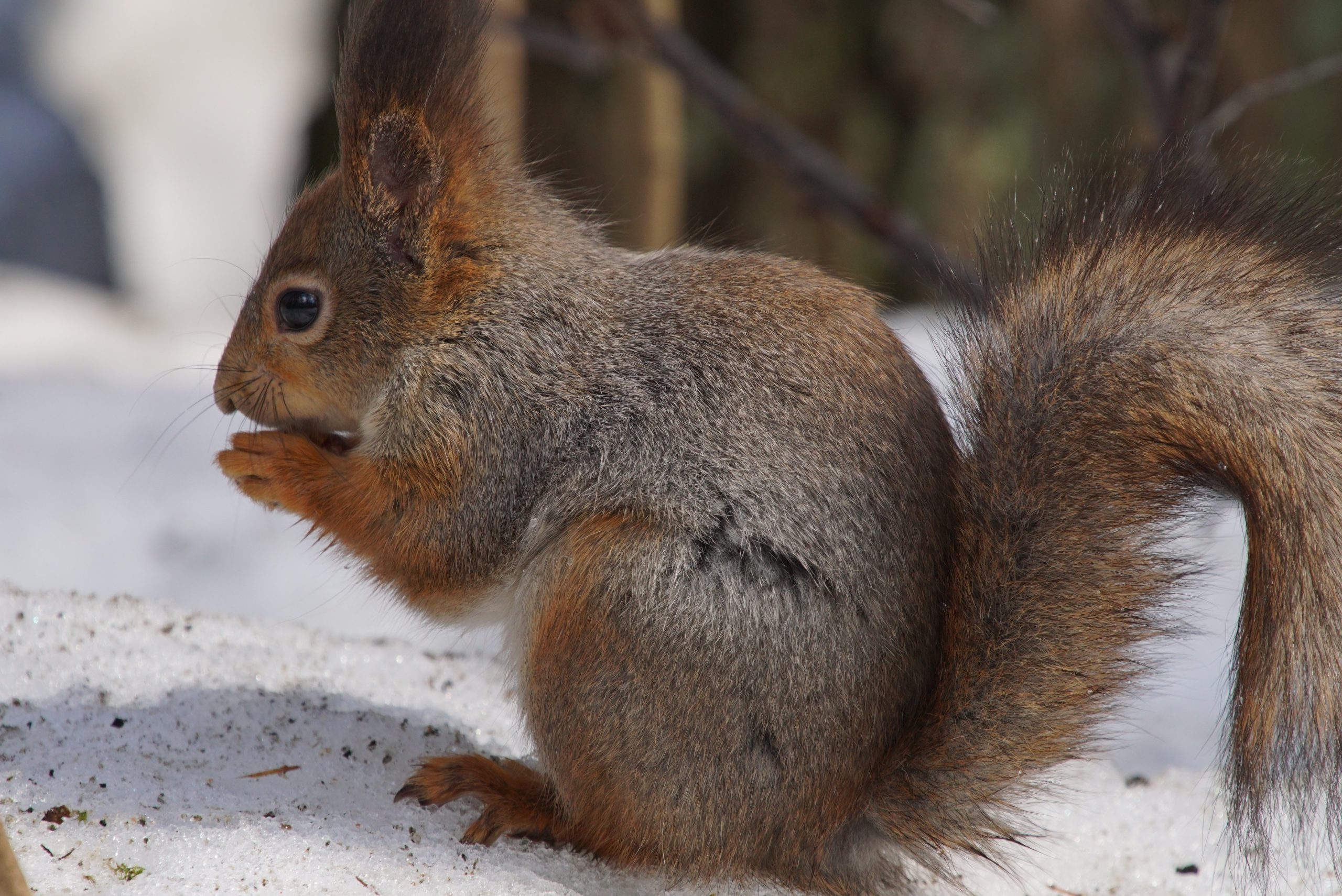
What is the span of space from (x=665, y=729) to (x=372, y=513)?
0.56 metres

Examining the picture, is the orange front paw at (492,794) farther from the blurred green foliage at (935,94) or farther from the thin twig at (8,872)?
the blurred green foliage at (935,94)

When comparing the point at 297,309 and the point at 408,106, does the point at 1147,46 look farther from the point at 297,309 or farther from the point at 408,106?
the point at 297,309

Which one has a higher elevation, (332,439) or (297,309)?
(297,309)

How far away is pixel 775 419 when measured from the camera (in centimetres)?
182

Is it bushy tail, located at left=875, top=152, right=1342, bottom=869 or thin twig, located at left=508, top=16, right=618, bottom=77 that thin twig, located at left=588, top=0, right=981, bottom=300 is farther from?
bushy tail, located at left=875, top=152, right=1342, bottom=869

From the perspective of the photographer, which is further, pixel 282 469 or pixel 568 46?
pixel 568 46

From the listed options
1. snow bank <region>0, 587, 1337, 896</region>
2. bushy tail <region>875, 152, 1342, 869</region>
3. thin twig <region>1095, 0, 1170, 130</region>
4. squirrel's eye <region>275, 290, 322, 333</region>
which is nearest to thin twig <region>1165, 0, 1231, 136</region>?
thin twig <region>1095, 0, 1170, 130</region>

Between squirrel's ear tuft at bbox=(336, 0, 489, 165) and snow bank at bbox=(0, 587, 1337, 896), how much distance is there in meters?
0.89

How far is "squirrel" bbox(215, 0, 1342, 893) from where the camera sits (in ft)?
5.26

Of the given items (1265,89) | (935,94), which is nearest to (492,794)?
(1265,89)

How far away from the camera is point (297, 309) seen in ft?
6.82

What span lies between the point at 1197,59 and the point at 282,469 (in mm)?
2329

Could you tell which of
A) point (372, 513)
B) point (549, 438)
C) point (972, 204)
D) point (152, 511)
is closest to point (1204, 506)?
point (549, 438)

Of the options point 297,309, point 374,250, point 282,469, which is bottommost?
point 282,469
